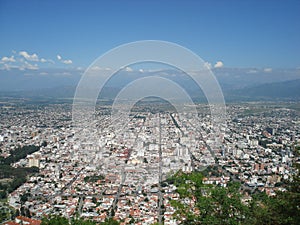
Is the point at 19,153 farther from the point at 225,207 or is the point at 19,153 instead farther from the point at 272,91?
the point at 272,91

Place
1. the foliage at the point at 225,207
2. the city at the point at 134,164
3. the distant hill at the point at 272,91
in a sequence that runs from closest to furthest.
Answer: the foliage at the point at 225,207 < the city at the point at 134,164 < the distant hill at the point at 272,91

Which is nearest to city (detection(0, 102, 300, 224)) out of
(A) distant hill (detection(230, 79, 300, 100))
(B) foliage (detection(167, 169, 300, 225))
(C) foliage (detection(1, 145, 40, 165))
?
(C) foliage (detection(1, 145, 40, 165))

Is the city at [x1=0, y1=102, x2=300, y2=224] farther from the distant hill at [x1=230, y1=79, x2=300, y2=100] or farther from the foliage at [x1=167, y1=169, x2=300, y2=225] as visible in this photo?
the distant hill at [x1=230, y1=79, x2=300, y2=100]

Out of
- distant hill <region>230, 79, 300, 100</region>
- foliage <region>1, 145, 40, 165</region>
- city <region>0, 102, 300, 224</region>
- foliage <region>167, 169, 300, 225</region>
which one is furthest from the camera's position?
distant hill <region>230, 79, 300, 100</region>

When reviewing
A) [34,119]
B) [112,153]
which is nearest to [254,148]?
[112,153]

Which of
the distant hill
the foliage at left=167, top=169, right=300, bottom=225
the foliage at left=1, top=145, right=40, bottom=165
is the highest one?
the distant hill

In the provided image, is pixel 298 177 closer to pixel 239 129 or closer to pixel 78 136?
pixel 78 136

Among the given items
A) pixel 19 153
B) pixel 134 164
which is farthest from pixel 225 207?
pixel 19 153

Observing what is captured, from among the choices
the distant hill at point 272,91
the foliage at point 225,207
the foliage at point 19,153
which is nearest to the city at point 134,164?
the foliage at point 19,153

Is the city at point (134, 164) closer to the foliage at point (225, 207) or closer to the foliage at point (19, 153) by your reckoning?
the foliage at point (19, 153)

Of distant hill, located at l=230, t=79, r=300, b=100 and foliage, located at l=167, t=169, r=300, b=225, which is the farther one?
distant hill, located at l=230, t=79, r=300, b=100

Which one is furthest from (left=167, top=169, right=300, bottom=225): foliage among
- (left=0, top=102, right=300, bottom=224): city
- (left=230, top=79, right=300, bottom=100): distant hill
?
(left=230, top=79, right=300, bottom=100): distant hill

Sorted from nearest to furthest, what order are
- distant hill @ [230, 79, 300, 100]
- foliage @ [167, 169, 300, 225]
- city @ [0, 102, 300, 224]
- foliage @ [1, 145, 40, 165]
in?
foliage @ [167, 169, 300, 225] < city @ [0, 102, 300, 224] < foliage @ [1, 145, 40, 165] < distant hill @ [230, 79, 300, 100]

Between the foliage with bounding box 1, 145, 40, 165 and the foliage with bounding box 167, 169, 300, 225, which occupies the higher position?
the foliage with bounding box 167, 169, 300, 225
